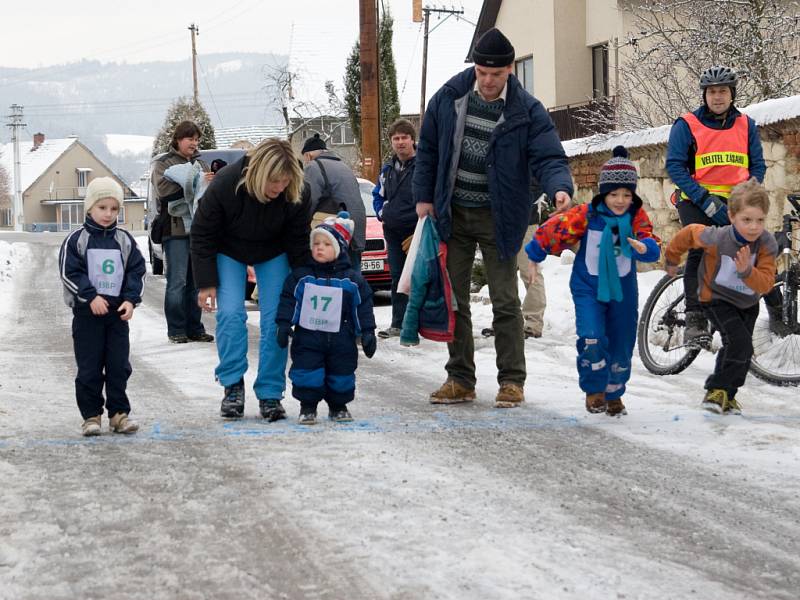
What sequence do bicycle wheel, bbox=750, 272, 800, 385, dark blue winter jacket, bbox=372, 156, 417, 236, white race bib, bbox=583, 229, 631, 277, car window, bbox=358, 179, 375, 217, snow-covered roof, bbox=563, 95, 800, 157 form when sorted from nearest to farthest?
white race bib, bbox=583, 229, 631, 277 → bicycle wheel, bbox=750, 272, 800, 385 → snow-covered roof, bbox=563, 95, 800, 157 → dark blue winter jacket, bbox=372, 156, 417, 236 → car window, bbox=358, 179, 375, 217

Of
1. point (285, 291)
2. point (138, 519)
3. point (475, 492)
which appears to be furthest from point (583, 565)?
point (285, 291)

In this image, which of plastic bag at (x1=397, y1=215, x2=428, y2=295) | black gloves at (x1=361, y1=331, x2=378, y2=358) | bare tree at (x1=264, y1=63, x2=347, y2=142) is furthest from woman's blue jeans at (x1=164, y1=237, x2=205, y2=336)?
bare tree at (x1=264, y1=63, x2=347, y2=142)

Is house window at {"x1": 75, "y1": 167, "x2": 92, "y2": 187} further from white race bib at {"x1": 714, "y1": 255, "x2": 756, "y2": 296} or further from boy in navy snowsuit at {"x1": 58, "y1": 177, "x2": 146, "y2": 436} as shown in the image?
white race bib at {"x1": 714, "y1": 255, "x2": 756, "y2": 296}

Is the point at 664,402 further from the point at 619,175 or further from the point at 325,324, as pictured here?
the point at 325,324

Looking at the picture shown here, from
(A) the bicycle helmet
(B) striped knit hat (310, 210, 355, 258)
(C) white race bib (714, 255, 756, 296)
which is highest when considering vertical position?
(A) the bicycle helmet

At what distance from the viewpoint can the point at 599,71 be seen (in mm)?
28031

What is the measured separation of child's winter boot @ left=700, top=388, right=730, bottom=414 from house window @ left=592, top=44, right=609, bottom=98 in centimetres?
2163

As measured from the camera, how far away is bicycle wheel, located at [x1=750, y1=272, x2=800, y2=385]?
25.3ft

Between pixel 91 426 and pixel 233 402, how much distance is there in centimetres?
85

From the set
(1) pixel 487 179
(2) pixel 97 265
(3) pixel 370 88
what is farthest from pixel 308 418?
(3) pixel 370 88

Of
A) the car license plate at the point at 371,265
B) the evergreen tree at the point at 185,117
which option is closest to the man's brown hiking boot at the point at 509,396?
the car license plate at the point at 371,265

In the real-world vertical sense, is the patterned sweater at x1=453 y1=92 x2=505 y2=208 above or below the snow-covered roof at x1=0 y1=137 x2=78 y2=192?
below

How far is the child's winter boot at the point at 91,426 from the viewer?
617 centimetres

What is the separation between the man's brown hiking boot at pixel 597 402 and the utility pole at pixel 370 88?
421 inches
